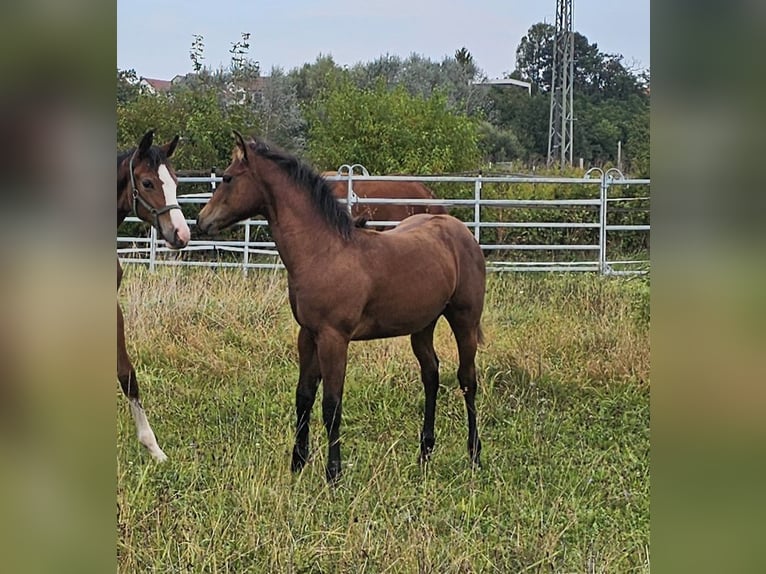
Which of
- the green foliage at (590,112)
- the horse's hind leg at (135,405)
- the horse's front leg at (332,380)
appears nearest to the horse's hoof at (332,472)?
the horse's front leg at (332,380)

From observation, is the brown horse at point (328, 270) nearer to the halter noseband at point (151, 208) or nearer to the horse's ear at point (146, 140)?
the halter noseband at point (151, 208)

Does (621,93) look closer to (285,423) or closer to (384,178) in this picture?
(384,178)

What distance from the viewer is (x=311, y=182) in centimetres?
366

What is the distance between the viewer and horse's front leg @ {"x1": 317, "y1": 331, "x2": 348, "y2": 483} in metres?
3.48

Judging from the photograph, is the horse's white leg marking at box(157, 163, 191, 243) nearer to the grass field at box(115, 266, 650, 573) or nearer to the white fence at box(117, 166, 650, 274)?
the grass field at box(115, 266, 650, 573)

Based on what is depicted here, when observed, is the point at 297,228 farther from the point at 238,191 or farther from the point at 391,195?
the point at 391,195

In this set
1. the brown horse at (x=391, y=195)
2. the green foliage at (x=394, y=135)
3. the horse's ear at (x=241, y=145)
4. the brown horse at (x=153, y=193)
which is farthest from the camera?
the green foliage at (x=394, y=135)

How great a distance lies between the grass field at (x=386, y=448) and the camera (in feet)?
8.58

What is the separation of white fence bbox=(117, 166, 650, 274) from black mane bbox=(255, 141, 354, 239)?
4.66 m

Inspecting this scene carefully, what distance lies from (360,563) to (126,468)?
1297 millimetres

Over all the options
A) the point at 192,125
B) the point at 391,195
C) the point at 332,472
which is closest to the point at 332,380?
the point at 332,472

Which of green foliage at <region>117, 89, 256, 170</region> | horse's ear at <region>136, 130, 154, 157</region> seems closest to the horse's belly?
horse's ear at <region>136, 130, 154, 157</region>
